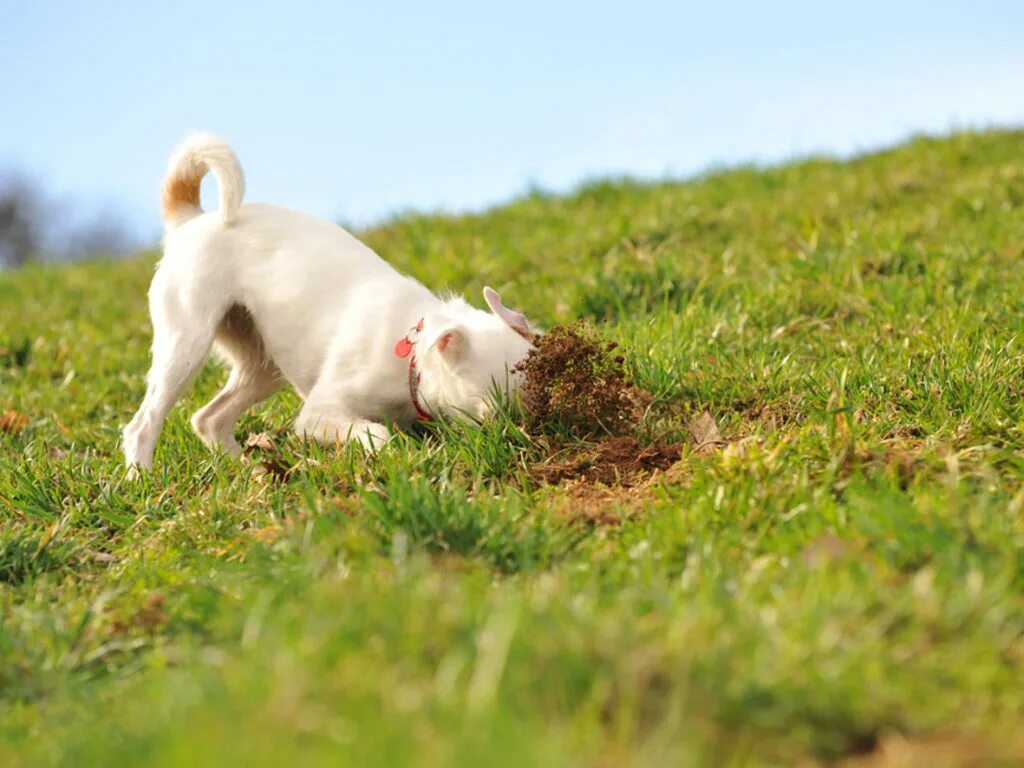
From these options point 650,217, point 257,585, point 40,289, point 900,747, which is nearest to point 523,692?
point 900,747

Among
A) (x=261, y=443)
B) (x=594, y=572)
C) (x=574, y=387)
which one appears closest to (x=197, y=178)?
(x=261, y=443)

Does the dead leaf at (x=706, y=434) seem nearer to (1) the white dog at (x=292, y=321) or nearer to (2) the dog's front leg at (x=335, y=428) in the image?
(1) the white dog at (x=292, y=321)

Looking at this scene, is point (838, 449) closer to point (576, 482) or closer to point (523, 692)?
point (576, 482)

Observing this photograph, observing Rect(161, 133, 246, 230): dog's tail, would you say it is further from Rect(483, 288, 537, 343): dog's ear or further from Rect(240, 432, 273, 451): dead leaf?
Rect(483, 288, 537, 343): dog's ear

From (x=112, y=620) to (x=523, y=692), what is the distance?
1288 mm

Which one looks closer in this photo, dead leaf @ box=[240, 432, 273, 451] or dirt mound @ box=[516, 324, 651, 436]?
dirt mound @ box=[516, 324, 651, 436]

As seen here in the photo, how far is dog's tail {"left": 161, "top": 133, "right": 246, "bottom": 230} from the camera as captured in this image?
475 centimetres

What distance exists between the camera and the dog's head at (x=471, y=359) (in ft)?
13.3

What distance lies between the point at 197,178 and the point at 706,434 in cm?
256

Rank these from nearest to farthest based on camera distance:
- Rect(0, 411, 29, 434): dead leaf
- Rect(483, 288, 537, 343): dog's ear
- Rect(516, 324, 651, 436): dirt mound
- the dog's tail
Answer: Rect(516, 324, 651, 436): dirt mound < Rect(483, 288, 537, 343): dog's ear < the dog's tail < Rect(0, 411, 29, 434): dead leaf

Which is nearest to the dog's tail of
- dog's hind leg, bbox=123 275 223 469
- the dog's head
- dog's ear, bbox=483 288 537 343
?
dog's hind leg, bbox=123 275 223 469

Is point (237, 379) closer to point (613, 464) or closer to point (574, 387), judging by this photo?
point (574, 387)

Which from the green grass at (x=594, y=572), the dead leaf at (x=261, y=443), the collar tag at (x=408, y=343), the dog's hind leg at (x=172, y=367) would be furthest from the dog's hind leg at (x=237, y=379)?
the collar tag at (x=408, y=343)

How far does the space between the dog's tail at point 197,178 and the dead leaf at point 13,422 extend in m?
1.29
